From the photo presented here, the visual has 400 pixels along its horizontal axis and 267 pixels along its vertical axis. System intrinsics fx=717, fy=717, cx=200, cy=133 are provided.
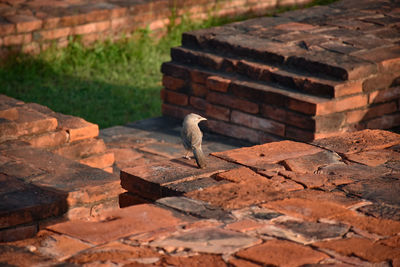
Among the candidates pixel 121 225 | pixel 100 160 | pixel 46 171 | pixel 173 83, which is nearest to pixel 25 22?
pixel 173 83

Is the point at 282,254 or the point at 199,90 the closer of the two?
the point at 282,254

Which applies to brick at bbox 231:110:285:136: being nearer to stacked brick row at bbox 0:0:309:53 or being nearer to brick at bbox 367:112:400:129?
brick at bbox 367:112:400:129

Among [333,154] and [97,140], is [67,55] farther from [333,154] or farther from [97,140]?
[333,154]

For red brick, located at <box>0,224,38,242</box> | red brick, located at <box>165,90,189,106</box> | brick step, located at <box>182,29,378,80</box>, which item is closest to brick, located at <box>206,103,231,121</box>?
red brick, located at <box>165,90,189,106</box>

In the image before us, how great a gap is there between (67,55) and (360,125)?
3643 millimetres

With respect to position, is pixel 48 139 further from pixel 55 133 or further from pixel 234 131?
pixel 234 131

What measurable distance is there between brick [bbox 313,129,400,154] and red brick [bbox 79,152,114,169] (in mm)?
1598

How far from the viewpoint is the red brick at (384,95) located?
16.1 feet

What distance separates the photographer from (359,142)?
3.72 m

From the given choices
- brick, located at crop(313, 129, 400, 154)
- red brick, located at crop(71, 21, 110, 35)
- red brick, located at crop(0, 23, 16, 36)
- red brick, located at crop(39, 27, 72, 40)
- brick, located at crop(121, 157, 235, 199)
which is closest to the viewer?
brick, located at crop(121, 157, 235, 199)

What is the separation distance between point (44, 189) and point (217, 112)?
1902mm

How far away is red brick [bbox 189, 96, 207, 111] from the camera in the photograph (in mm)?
5305

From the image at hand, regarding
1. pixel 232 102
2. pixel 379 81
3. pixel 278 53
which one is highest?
pixel 278 53

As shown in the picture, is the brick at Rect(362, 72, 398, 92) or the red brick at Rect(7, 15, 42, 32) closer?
the brick at Rect(362, 72, 398, 92)
